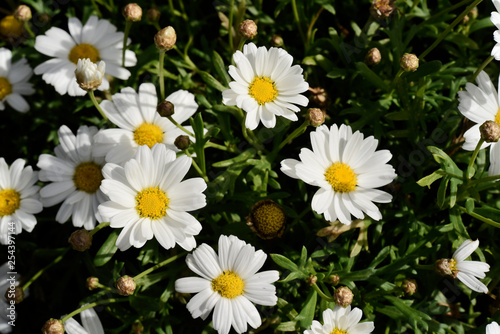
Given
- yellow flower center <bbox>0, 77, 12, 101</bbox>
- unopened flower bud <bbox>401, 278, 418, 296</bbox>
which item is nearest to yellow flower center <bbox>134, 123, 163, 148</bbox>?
yellow flower center <bbox>0, 77, 12, 101</bbox>

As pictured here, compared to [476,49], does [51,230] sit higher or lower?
lower

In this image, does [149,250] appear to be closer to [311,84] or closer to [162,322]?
Result: [162,322]

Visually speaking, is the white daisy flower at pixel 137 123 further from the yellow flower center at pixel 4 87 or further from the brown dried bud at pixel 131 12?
the yellow flower center at pixel 4 87

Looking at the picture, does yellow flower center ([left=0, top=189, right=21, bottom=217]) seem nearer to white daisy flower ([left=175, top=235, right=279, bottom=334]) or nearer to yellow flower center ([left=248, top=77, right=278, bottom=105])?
white daisy flower ([left=175, top=235, right=279, bottom=334])

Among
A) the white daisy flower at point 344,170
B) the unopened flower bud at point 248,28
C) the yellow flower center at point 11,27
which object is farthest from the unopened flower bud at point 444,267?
the yellow flower center at point 11,27

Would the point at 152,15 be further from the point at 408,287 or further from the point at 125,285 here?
Result: the point at 408,287

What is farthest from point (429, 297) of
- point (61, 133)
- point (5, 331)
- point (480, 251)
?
point (5, 331)
